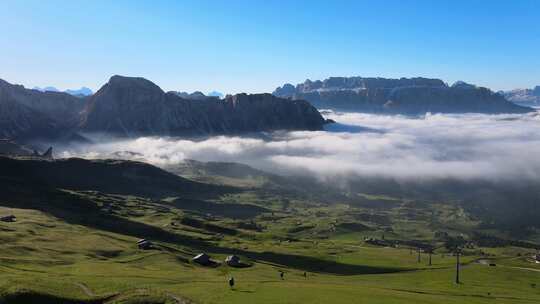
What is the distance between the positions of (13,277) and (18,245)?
62727 mm

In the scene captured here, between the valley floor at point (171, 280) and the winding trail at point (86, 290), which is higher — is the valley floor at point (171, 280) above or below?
below

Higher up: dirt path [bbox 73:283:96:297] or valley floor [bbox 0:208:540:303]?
dirt path [bbox 73:283:96:297]

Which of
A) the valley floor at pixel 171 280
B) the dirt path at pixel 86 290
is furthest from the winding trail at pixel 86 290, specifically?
the valley floor at pixel 171 280

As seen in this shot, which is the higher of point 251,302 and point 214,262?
point 251,302

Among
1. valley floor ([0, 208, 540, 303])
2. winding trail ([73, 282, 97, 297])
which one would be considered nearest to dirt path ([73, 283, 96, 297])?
winding trail ([73, 282, 97, 297])

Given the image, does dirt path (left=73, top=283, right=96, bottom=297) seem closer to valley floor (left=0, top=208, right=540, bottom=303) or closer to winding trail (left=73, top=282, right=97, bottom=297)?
winding trail (left=73, top=282, right=97, bottom=297)

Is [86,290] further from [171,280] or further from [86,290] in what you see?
[171,280]

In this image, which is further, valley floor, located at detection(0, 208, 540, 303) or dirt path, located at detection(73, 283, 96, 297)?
valley floor, located at detection(0, 208, 540, 303)

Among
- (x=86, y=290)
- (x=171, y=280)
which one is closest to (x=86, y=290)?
(x=86, y=290)

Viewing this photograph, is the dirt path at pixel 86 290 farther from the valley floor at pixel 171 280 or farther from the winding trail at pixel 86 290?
the valley floor at pixel 171 280

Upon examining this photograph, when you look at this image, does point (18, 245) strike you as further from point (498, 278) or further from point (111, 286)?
point (498, 278)

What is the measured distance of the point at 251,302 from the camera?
7994cm

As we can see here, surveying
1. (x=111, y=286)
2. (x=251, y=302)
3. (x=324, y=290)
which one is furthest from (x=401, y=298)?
(x=111, y=286)

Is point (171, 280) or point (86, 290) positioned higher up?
point (86, 290)
